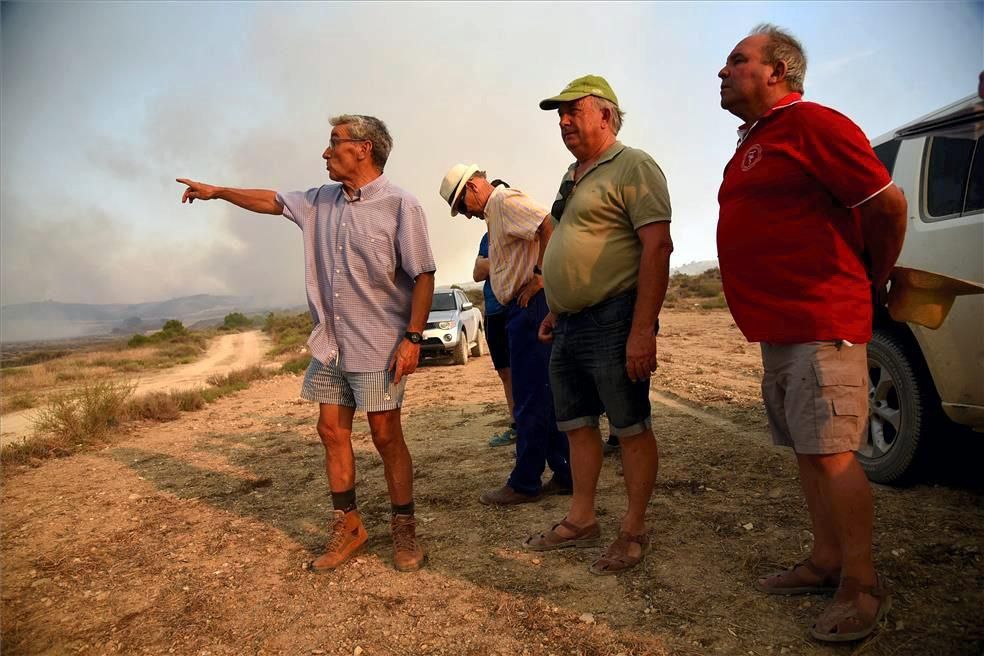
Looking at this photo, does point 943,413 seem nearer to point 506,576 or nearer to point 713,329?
point 506,576

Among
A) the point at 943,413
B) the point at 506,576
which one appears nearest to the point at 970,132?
the point at 943,413

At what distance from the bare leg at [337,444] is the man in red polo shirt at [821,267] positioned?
1877 millimetres

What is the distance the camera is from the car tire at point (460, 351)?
41.3 ft

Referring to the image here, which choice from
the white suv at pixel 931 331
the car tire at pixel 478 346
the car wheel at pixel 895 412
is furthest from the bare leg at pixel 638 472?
the car tire at pixel 478 346

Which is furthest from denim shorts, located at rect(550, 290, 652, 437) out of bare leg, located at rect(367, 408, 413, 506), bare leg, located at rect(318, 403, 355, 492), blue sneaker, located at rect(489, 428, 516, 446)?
blue sneaker, located at rect(489, 428, 516, 446)

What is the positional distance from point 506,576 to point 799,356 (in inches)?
60.1

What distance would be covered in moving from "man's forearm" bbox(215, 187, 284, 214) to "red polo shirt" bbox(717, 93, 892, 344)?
2.19 metres

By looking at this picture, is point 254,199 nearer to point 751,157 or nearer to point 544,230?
point 544,230

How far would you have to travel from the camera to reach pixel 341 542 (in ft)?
9.73

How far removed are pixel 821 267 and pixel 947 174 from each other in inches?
70.5

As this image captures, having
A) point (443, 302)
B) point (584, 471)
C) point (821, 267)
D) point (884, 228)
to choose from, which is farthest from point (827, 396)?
point (443, 302)

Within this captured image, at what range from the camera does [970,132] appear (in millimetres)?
1978

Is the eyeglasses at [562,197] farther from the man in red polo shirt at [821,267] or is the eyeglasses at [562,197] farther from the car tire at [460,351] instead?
the car tire at [460,351]

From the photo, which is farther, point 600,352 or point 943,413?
point 943,413
